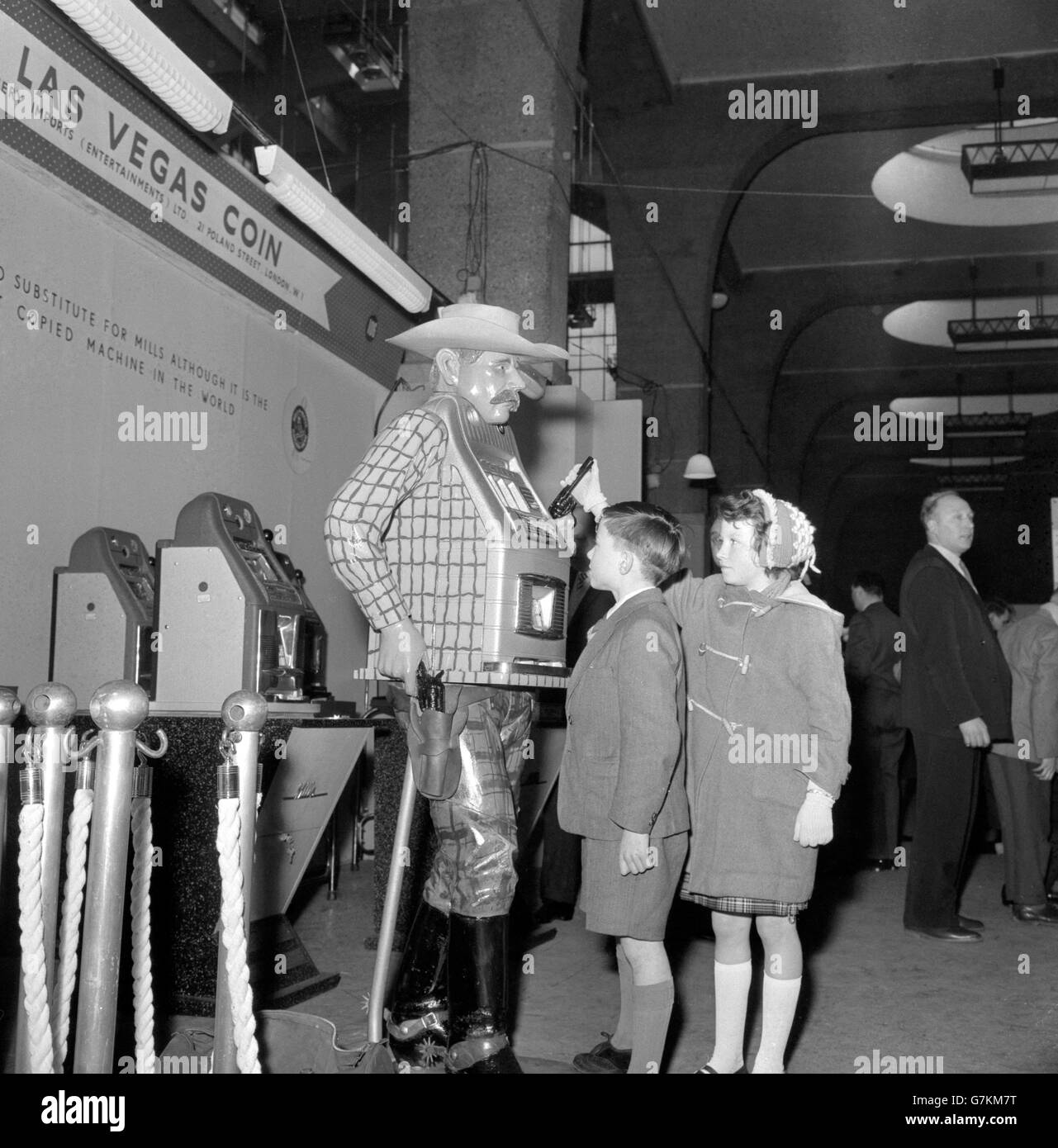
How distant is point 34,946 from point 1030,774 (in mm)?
4390

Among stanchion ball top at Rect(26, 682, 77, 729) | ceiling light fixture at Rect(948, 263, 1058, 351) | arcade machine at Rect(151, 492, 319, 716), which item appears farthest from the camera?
ceiling light fixture at Rect(948, 263, 1058, 351)

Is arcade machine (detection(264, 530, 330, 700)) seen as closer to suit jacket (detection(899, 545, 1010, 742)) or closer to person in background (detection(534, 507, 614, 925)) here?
person in background (detection(534, 507, 614, 925))

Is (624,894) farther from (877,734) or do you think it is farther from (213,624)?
(877,734)

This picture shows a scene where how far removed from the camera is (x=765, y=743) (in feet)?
8.57

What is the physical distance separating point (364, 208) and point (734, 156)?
403cm

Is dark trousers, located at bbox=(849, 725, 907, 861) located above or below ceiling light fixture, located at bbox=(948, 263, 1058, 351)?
below

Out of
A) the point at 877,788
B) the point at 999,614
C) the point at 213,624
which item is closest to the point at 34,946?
the point at 213,624

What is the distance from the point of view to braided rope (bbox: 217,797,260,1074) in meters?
1.65

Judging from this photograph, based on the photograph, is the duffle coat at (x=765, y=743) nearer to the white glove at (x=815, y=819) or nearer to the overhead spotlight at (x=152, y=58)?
the white glove at (x=815, y=819)

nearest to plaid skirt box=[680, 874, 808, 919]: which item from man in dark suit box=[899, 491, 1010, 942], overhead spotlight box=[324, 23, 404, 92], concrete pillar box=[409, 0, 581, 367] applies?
man in dark suit box=[899, 491, 1010, 942]

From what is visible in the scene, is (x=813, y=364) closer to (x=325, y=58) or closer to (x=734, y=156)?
(x=734, y=156)

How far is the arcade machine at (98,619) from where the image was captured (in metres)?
3.74

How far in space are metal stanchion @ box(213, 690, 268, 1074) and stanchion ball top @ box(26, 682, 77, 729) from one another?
0.22m

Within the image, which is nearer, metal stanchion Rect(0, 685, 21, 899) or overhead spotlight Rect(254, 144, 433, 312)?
metal stanchion Rect(0, 685, 21, 899)
